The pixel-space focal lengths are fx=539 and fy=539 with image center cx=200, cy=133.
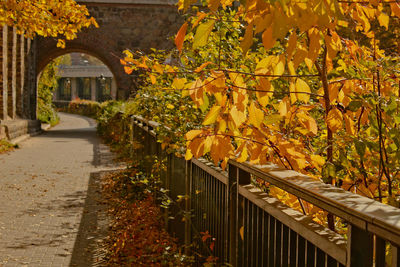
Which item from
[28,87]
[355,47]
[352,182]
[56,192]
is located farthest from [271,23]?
[28,87]

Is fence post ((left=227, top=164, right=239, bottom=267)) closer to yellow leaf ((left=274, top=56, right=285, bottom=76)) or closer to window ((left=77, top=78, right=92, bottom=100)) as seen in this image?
yellow leaf ((left=274, top=56, right=285, bottom=76))

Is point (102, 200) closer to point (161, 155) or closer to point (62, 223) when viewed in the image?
point (62, 223)

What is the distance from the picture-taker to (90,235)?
232 inches

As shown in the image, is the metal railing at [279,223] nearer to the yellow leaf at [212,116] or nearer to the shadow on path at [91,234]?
the yellow leaf at [212,116]

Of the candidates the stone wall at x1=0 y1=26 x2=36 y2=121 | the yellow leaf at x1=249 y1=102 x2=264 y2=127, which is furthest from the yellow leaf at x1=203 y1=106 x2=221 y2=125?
the stone wall at x1=0 y1=26 x2=36 y2=121

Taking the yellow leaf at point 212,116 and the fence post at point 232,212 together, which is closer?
the yellow leaf at point 212,116

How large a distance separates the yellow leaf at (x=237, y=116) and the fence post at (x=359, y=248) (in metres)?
0.82

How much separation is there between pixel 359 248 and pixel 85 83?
65.4 m

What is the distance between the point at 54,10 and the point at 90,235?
4.23m

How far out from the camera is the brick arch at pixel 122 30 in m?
22.2

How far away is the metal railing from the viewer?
145 centimetres

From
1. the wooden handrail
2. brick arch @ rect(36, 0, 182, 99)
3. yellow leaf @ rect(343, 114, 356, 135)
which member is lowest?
the wooden handrail

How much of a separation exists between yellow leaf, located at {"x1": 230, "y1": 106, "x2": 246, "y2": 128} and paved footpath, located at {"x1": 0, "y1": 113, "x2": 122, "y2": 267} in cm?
310

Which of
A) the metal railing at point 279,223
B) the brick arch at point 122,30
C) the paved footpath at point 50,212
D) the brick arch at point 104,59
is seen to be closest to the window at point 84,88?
the brick arch at point 104,59
